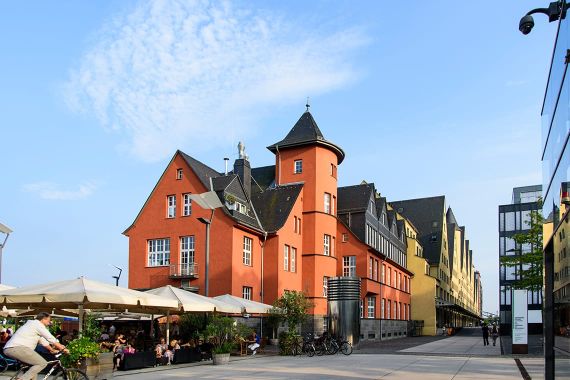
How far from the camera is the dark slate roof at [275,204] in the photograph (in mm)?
40344

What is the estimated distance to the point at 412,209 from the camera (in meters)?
89.9

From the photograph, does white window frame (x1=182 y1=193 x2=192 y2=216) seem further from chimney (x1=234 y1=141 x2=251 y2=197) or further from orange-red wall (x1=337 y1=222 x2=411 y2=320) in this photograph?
orange-red wall (x1=337 y1=222 x2=411 y2=320)

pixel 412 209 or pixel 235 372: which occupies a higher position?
pixel 412 209

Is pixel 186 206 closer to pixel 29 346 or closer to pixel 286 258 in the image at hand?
pixel 286 258

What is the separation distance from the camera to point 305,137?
1731 inches

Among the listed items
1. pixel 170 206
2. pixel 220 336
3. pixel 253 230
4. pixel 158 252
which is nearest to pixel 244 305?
pixel 220 336

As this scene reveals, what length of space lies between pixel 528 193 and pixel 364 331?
132ft

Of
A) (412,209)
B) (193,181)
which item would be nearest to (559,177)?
(193,181)

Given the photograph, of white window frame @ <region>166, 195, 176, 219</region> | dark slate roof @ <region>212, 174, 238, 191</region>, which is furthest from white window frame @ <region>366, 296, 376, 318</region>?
white window frame @ <region>166, 195, 176, 219</region>

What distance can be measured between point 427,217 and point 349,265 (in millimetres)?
42057

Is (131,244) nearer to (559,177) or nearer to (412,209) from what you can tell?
(559,177)

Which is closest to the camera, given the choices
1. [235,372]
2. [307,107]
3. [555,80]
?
[555,80]

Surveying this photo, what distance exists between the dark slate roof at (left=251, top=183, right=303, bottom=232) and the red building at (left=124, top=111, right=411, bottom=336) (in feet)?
0.24

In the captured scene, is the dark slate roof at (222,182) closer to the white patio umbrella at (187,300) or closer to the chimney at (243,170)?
the chimney at (243,170)
